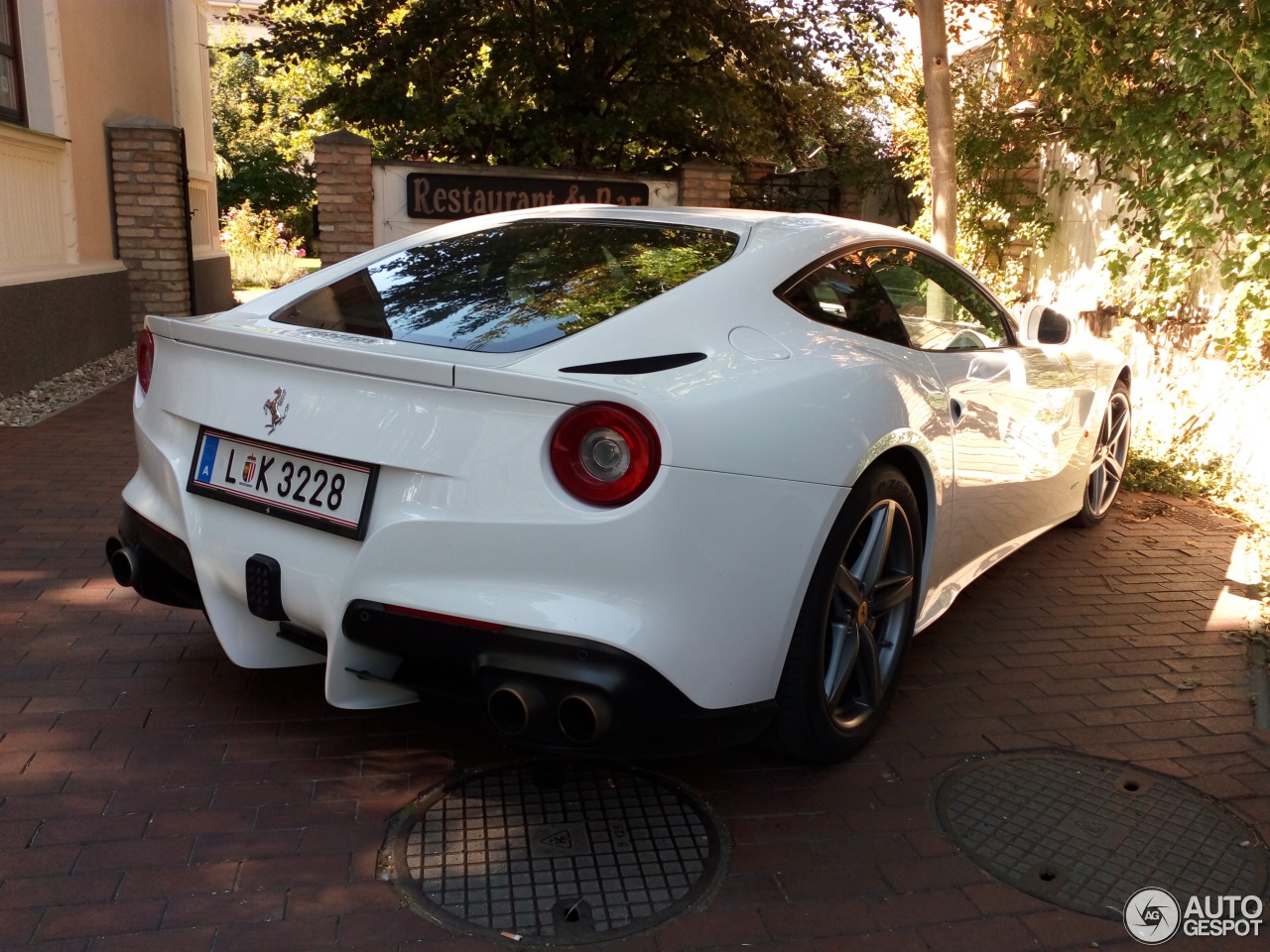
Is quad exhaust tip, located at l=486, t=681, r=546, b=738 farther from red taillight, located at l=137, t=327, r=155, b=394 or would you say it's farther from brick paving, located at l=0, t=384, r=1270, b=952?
red taillight, located at l=137, t=327, r=155, b=394

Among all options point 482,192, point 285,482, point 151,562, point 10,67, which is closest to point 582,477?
point 285,482

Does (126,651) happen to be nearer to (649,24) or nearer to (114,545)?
(114,545)

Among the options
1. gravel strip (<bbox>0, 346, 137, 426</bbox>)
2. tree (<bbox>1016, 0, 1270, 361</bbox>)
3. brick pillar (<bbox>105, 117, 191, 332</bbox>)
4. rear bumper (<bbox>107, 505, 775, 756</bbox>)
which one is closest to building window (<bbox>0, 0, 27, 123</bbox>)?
brick pillar (<bbox>105, 117, 191, 332</bbox>)

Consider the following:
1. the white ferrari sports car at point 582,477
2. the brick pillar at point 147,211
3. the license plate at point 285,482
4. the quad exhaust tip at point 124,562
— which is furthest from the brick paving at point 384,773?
the brick pillar at point 147,211

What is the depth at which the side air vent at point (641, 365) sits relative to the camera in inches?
100

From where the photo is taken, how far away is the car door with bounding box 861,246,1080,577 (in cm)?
364

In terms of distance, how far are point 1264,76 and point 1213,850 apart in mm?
4944

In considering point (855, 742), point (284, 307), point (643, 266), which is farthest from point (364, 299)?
point (855, 742)

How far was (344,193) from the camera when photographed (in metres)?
9.80

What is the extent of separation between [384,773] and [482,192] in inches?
306

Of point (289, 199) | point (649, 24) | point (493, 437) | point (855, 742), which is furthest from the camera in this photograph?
point (289, 199)

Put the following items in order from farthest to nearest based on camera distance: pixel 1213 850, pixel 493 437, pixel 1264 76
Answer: pixel 1264 76 → pixel 1213 850 → pixel 493 437

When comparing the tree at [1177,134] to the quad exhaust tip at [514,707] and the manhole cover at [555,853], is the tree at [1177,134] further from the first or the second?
the quad exhaust tip at [514,707]

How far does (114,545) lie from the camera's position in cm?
327
